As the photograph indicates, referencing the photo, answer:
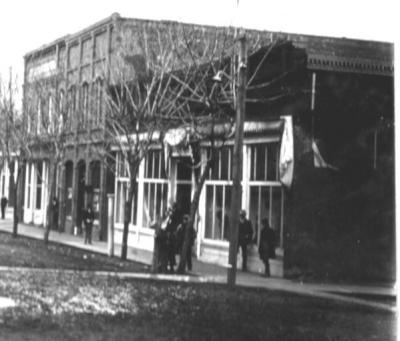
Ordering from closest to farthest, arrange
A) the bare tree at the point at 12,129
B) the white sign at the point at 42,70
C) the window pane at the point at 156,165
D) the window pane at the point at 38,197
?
1. the window pane at the point at 156,165
2. the bare tree at the point at 12,129
3. the white sign at the point at 42,70
4. the window pane at the point at 38,197

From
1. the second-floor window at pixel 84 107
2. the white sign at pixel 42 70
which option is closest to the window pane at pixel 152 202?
the second-floor window at pixel 84 107

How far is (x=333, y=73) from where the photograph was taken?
19.7 metres

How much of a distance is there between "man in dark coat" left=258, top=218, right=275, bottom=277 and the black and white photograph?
0.13 ft

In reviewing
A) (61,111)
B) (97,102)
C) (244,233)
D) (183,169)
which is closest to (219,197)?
(244,233)

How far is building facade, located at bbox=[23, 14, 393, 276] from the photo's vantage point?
19.4 m

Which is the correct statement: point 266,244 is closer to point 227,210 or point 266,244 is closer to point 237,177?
point 227,210

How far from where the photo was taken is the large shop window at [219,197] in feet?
77.1

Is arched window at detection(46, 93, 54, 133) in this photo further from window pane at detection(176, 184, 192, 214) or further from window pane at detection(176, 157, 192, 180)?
window pane at detection(176, 184, 192, 214)

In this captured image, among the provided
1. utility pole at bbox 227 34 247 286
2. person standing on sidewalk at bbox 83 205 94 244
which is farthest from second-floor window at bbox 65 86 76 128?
utility pole at bbox 227 34 247 286

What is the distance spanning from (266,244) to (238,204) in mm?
4744

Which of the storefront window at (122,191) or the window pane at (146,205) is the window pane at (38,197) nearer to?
the storefront window at (122,191)

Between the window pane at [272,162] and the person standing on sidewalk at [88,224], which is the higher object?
the window pane at [272,162]

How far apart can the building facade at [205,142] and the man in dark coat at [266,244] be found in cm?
25

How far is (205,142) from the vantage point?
24000mm
